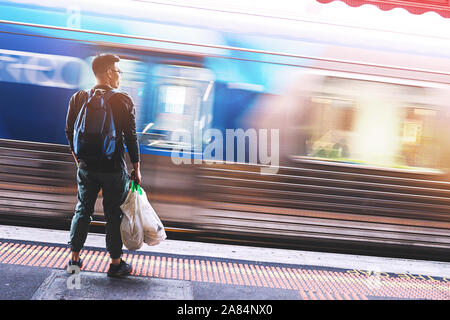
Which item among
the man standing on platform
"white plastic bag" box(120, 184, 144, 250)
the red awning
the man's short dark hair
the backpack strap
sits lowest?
"white plastic bag" box(120, 184, 144, 250)

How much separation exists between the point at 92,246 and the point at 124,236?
83 cm

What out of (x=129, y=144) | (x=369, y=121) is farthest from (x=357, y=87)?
(x=129, y=144)

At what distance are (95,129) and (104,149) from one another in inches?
5.8

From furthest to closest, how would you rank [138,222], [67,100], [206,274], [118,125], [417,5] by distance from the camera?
[417,5], [67,100], [206,274], [138,222], [118,125]

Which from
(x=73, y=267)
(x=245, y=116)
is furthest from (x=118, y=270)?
(x=245, y=116)

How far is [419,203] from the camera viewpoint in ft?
14.4

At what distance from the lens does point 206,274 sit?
320 centimetres

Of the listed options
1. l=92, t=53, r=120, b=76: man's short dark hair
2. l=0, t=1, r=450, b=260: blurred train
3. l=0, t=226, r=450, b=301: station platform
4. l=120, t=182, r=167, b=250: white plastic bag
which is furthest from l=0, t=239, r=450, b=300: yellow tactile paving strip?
l=92, t=53, r=120, b=76: man's short dark hair

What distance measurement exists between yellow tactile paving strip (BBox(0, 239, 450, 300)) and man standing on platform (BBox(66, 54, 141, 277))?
371mm

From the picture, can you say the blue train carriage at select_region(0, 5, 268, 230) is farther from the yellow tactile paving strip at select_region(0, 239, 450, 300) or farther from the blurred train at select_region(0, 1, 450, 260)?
the yellow tactile paving strip at select_region(0, 239, 450, 300)

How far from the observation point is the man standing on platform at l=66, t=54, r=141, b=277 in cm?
275

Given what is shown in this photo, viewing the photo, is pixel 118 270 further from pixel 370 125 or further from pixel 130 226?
pixel 370 125

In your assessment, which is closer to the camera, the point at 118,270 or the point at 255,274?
the point at 118,270
